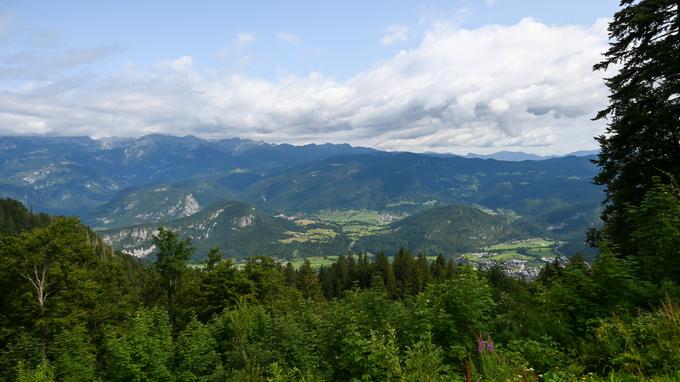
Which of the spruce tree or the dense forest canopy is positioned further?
the spruce tree

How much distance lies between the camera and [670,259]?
34.0ft

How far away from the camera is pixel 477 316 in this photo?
33.9 ft

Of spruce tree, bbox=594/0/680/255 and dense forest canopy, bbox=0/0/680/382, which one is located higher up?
spruce tree, bbox=594/0/680/255

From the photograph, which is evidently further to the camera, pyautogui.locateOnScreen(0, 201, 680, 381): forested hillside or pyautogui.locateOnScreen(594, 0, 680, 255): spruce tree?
pyautogui.locateOnScreen(594, 0, 680, 255): spruce tree

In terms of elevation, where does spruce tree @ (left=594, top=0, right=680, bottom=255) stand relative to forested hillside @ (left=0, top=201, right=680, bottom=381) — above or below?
above

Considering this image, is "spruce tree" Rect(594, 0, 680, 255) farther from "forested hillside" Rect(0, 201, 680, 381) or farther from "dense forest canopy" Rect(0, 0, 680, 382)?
"forested hillside" Rect(0, 201, 680, 381)

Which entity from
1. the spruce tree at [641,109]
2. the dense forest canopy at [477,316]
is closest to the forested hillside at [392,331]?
the dense forest canopy at [477,316]

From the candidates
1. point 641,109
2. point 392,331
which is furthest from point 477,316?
point 641,109

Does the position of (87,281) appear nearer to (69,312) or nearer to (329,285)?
(69,312)

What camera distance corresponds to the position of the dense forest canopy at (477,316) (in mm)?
6953

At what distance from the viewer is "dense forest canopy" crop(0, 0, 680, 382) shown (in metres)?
6.95

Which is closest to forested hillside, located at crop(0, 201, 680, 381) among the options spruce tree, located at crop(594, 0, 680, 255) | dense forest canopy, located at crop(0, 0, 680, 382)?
dense forest canopy, located at crop(0, 0, 680, 382)

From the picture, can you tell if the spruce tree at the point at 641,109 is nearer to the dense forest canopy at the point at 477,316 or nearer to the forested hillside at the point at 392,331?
the dense forest canopy at the point at 477,316

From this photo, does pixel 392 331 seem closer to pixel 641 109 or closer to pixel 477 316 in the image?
pixel 477 316
